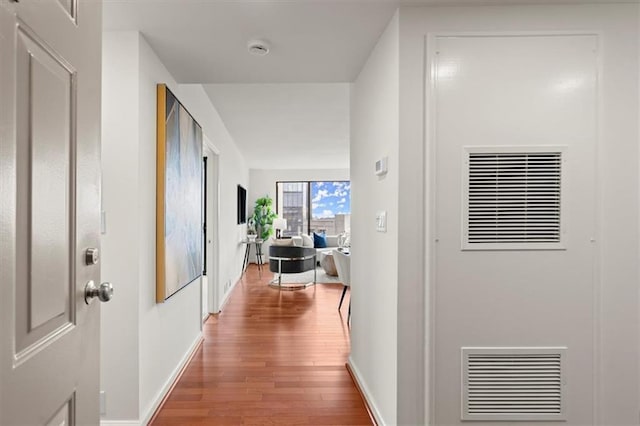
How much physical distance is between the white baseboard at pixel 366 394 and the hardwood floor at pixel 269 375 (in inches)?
2.2

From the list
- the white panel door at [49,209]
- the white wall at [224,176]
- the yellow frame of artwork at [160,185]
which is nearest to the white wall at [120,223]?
the yellow frame of artwork at [160,185]

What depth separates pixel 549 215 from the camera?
5.71 feet

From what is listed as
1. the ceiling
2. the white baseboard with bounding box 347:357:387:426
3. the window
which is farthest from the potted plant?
the white baseboard with bounding box 347:357:387:426

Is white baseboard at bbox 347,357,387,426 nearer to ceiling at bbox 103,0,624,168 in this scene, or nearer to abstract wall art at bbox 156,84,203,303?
abstract wall art at bbox 156,84,203,303

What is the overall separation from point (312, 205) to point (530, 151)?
7.82 m

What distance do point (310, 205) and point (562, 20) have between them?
25.8 feet

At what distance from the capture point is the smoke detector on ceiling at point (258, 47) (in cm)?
206

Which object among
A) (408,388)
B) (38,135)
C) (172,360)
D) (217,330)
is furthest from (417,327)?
(217,330)

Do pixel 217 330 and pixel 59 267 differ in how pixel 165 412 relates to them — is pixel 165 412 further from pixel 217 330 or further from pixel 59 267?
pixel 59 267

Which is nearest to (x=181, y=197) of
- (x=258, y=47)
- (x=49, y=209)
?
(x=258, y=47)

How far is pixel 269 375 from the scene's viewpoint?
2686mm

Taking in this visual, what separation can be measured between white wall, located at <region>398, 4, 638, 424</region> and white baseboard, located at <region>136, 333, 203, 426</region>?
1510 millimetres

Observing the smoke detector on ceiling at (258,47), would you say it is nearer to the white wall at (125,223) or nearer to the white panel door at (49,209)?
the white wall at (125,223)

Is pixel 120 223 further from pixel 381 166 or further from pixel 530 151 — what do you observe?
pixel 530 151
